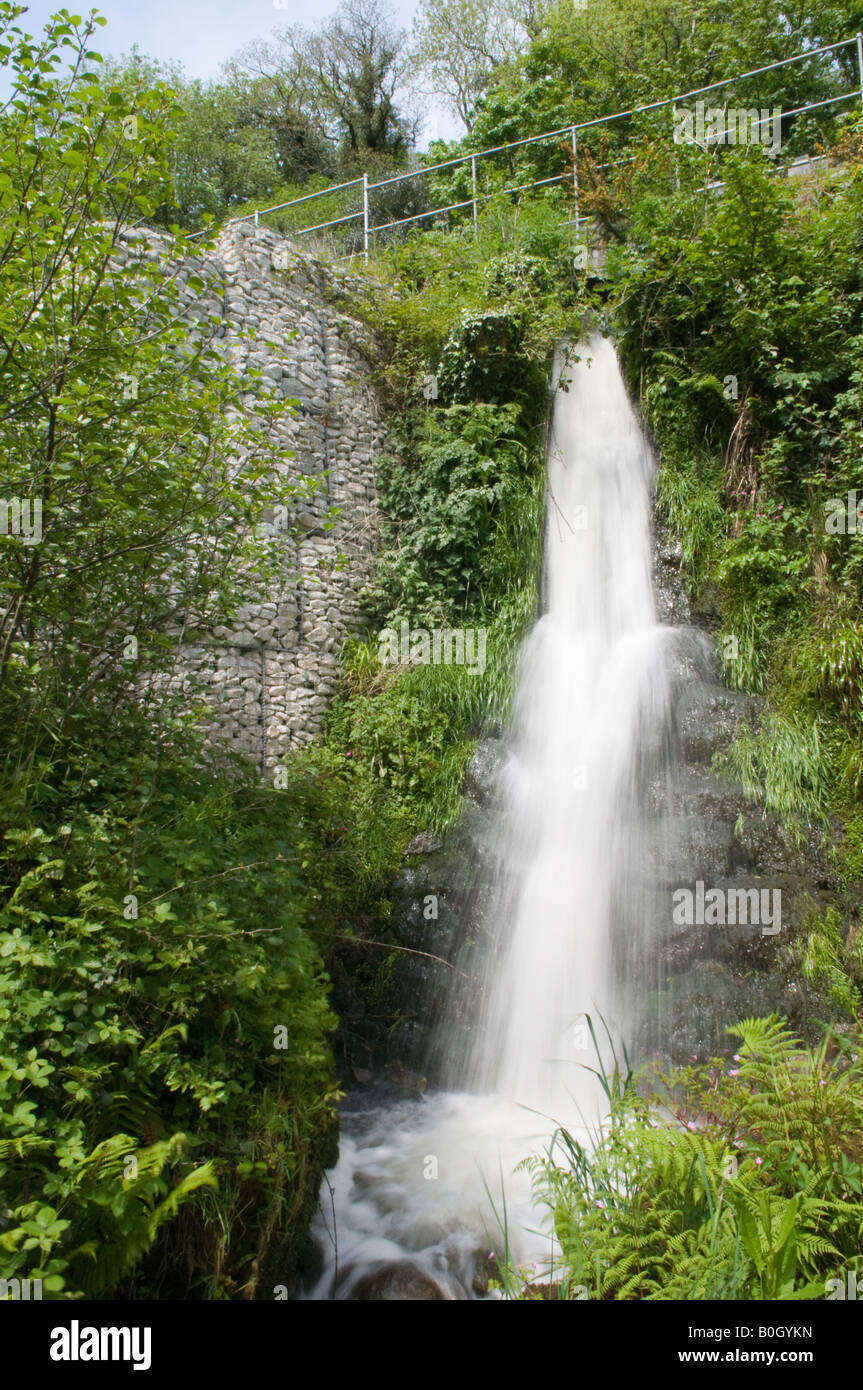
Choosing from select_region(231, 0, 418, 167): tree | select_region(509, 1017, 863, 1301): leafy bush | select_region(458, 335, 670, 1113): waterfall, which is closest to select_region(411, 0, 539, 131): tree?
select_region(231, 0, 418, 167): tree

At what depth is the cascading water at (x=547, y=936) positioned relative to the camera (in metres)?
4.37

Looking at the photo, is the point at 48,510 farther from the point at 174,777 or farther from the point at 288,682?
the point at 288,682

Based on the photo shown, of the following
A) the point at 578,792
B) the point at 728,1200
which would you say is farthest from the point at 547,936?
the point at 728,1200

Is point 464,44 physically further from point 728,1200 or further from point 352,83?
point 728,1200

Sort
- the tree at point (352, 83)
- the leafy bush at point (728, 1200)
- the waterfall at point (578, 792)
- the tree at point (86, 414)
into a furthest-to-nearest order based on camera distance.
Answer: the tree at point (352, 83), the waterfall at point (578, 792), the tree at point (86, 414), the leafy bush at point (728, 1200)

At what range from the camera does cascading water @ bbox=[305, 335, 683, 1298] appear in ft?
14.3

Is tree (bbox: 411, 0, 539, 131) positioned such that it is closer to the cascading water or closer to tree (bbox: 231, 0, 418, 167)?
tree (bbox: 231, 0, 418, 167)

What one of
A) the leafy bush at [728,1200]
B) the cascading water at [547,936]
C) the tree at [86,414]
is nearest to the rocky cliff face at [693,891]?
the cascading water at [547,936]

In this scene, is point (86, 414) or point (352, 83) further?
point (352, 83)

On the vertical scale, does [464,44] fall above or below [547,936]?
above

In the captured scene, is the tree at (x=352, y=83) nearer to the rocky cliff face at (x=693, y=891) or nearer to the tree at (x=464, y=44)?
the tree at (x=464, y=44)

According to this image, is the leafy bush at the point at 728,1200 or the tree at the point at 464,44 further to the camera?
the tree at the point at 464,44

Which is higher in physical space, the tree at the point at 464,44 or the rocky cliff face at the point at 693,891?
the tree at the point at 464,44

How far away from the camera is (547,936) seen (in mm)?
6250
